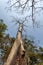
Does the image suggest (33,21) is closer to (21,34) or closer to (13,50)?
(21,34)

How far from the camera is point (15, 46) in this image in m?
5.67

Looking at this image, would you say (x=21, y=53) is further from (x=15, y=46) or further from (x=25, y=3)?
(x=25, y=3)

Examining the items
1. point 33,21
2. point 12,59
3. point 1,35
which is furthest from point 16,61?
point 1,35

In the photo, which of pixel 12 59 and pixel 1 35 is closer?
pixel 12 59

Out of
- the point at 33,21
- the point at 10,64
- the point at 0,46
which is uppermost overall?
the point at 33,21

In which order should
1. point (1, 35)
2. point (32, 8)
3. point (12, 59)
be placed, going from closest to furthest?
point (12, 59) < point (32, 8) < point (1, 35)

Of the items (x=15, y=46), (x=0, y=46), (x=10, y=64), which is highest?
(x=15, y=46)

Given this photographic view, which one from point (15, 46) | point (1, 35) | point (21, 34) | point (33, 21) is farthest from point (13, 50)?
point (1, 35)

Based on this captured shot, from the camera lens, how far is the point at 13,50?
5.64 meters

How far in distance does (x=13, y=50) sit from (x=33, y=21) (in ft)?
3.20

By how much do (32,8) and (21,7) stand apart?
0.32 meters

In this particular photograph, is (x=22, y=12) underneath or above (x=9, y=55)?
above

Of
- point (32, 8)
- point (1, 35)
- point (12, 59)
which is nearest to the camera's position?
point (12, 59)

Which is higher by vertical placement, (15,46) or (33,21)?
(33,21)
